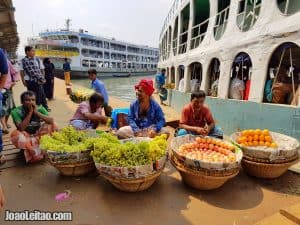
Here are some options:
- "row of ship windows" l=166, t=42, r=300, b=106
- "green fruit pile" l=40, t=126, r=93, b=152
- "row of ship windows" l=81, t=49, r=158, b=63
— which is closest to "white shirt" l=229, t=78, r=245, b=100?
"row of ship windows" l=166, t=42, r=300, b=106

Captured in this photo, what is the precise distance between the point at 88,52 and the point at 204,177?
39811 millimetres

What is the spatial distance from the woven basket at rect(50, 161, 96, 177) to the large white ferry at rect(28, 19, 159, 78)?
3285 cm

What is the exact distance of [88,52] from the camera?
130 ft

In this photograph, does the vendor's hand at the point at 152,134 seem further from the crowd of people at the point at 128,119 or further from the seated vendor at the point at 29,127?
the seated vendor at the point at 29,127

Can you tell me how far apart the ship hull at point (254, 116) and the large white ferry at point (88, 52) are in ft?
101

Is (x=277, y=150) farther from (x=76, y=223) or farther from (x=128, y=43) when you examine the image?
(x=128, y=43)

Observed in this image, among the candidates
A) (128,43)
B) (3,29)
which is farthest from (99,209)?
(128,43)

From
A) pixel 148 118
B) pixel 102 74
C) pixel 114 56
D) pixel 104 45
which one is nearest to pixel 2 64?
pixel 148 118

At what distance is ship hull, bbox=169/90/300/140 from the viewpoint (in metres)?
4.36

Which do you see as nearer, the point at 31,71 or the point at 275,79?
the point at 275,79

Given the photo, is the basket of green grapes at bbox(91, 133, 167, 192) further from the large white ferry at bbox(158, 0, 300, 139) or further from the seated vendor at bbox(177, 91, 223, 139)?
the large white ferry at bbox(158, 0, 300, 139)

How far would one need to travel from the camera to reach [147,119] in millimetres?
4016

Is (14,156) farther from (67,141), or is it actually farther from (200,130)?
(200,130)

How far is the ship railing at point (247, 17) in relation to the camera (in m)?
5.88
